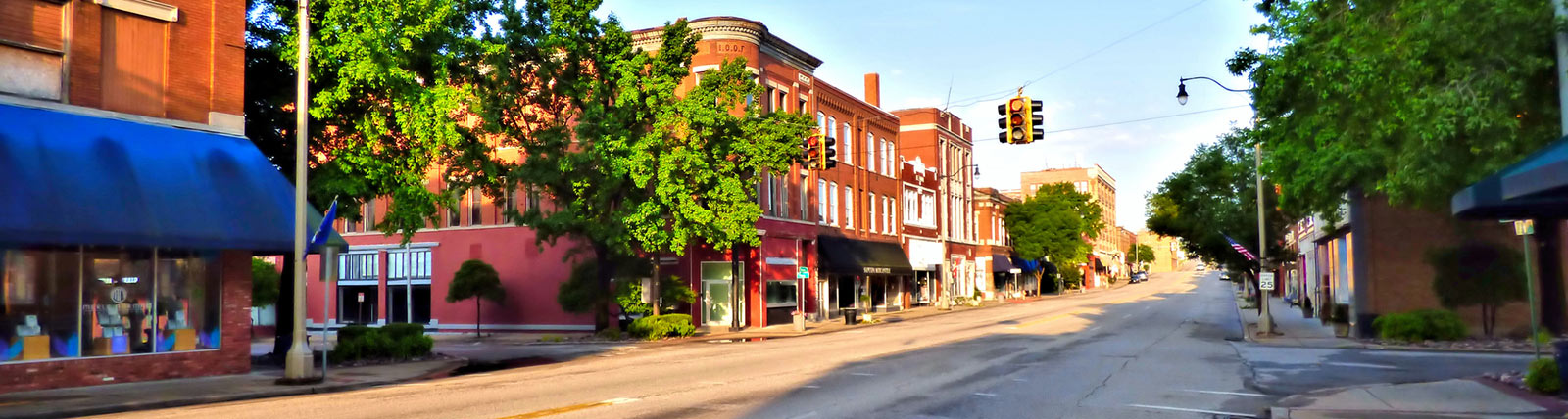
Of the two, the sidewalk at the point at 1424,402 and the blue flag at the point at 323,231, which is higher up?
the blue flag at the point at 323,231

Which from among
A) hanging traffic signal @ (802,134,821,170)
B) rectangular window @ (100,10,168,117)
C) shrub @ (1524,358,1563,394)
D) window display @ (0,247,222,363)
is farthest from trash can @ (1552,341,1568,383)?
hanging traffic signal @ (802,134,821,170)

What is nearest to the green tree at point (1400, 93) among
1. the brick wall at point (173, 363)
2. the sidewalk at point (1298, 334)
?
the sidewalk at point (1298, 334)

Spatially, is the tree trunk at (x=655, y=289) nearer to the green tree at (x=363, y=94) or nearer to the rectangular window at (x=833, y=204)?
the green tree at (x=363, y=94)

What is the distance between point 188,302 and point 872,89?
152 ft

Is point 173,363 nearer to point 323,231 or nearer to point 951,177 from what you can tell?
point 323,231

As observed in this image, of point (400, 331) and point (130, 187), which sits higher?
point (130, 187)

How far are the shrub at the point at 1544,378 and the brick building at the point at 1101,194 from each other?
110685 mm

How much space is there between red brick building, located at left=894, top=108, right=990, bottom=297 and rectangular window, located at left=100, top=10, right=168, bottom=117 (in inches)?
1816

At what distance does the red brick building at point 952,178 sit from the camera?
2534 inches

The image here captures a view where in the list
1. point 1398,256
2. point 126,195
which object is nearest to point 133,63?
point 126,195

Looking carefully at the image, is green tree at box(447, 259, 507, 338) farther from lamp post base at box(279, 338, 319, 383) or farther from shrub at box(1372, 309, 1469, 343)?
shrub at box(1372, 309, 1469, 343)

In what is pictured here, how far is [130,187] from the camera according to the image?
16.7m

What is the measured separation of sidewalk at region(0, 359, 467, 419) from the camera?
1444cm

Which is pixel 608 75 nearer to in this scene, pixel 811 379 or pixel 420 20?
pixel 420 20
